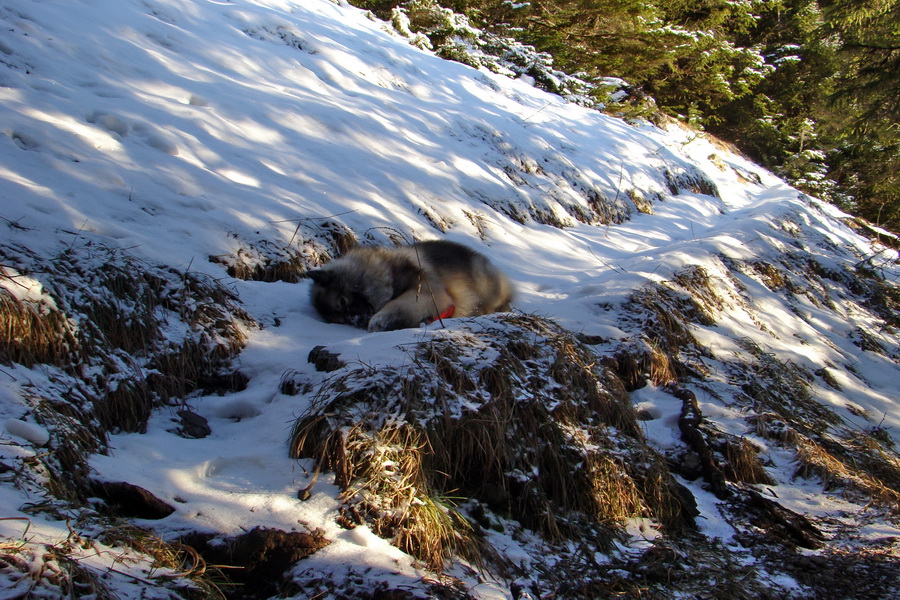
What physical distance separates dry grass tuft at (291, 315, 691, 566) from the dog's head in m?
1.17

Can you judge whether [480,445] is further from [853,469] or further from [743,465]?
[853,469]

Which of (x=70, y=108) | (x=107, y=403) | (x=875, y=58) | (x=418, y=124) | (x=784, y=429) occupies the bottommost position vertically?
(x=107, y=403)

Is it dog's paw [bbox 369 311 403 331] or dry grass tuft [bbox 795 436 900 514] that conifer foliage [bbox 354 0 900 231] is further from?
dog's paw [bbox 369 311 403 331]

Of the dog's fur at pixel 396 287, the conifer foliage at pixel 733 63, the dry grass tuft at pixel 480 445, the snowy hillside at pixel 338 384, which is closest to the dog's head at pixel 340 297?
the dog's fur at pixel 396 287

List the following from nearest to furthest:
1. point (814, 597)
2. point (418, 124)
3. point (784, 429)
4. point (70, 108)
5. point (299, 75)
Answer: point (814, 597) < point (784, 429) < point (70, 108) < point (299, 75) < point (418, 124)

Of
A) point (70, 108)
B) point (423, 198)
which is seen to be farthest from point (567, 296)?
point (70, 108)

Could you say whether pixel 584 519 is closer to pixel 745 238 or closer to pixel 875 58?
pixel 745 238

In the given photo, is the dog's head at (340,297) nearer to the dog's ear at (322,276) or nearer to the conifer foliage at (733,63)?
the dog's ear at (322,276)

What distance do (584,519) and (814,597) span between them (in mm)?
1143

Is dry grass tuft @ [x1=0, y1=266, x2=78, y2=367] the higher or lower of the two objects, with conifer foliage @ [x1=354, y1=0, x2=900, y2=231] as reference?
lower

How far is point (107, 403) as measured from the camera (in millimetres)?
2873

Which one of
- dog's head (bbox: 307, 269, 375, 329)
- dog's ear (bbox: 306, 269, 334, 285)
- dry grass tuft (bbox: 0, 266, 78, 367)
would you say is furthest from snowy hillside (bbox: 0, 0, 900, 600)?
dog's ear (bbox: 306, 269, 334, 285)

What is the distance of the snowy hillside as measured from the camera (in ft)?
7.66

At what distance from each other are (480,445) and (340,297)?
77.1 inches
